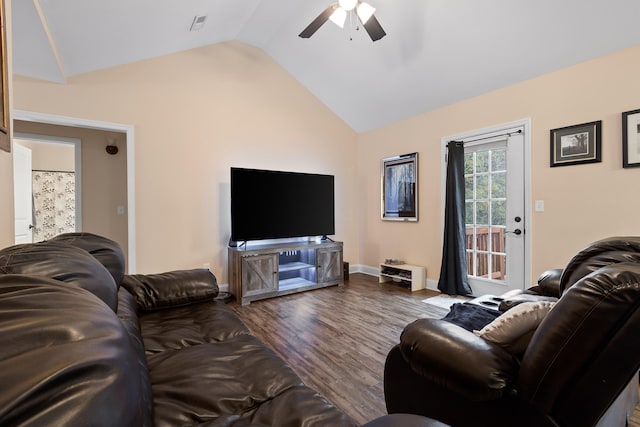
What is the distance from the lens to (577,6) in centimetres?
245

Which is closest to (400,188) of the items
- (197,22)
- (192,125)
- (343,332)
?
(343,332)

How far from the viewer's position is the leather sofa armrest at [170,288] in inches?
76.0

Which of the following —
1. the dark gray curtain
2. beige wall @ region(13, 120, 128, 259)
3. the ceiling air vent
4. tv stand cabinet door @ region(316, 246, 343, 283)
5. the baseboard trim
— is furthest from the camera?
the baseboard trim

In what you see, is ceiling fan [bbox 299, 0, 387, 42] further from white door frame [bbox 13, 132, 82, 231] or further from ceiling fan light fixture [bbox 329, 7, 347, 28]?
white door frame [bbox 13, 132, 82, 231]

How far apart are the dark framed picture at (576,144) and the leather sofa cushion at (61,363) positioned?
3.75 m

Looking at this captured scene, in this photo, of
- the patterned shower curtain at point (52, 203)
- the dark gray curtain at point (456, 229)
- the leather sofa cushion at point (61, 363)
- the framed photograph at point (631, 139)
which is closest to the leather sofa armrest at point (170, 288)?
the leather sofa cushion at point (61, 363)

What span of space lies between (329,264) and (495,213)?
2.23 metres

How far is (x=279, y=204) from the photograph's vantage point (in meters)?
4.03

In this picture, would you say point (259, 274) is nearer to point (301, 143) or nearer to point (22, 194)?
point (301, 143)

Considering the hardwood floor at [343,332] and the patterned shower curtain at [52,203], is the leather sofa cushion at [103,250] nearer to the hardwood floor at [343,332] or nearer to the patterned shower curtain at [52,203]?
the hardwood floor at [343,332]

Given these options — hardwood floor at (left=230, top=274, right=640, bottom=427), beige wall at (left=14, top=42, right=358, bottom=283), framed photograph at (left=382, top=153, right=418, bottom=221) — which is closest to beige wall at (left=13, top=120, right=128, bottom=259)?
beige wall at (left=14, top=42, right=358, bottom=283)

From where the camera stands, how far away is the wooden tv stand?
363cm

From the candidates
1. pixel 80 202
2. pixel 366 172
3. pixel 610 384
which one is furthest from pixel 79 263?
pixel 366 172

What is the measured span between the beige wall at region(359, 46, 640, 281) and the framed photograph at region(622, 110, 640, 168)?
0.04 metres
